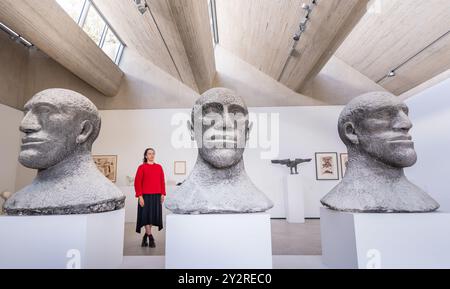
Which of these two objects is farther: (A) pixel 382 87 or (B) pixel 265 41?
(A) pixel 382 87

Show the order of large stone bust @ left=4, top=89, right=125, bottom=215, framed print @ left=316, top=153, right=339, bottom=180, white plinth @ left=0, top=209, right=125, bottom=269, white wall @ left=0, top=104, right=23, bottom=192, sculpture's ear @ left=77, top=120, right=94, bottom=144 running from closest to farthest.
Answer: white plinth @ left=0, top=209, right=125, bottom=269 → large stone bust @ left=4, top=89, right=125, bottom=215 → sculpture's ear @ left=77, top=120, right=94, bottom=144 → white wall @ left=0, top=104, right=23, bottom=192 → framed print @ left=316, top=153, right=339, bottom=180

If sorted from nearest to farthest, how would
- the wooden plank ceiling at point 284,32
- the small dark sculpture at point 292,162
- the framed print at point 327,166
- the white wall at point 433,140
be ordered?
the white wall at point 433,140
the wooden plank ceiling at point 284,32
the small dark sculpture at point 292,162
the framed print at point 327,166

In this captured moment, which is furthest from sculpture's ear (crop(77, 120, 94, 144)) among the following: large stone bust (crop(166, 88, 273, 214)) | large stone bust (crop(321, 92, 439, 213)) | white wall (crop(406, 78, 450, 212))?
white wall (crop(406, 78, 450, 212))

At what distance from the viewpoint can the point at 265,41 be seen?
664 centimetres

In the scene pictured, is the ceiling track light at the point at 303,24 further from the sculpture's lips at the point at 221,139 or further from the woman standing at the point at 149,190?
the woman standing at the point at 149,190

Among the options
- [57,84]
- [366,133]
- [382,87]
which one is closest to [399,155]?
[366,133]

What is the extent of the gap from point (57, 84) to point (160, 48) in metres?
4.00

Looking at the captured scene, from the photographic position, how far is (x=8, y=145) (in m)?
7.18

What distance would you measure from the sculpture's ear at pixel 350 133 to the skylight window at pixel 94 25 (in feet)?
20.9

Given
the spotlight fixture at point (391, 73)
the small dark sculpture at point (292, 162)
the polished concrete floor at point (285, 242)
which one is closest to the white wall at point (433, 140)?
the spotlight fixture at point (391, 73)

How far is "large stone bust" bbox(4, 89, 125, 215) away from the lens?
2.16 meters

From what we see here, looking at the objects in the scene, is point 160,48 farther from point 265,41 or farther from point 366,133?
point 366,133

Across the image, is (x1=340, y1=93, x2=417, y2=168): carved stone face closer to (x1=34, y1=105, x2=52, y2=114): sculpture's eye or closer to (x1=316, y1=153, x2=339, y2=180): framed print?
(x1=34, y1=105, x2=52, y2=114): sculpture's eye

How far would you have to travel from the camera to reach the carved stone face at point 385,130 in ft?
7.71
